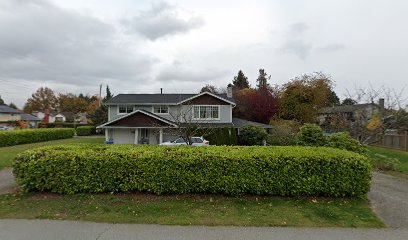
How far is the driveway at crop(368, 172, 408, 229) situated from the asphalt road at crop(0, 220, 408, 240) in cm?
59

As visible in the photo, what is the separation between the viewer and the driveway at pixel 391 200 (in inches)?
202

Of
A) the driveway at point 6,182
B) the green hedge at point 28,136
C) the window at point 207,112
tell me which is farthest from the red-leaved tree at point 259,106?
the driveway at point 6,182

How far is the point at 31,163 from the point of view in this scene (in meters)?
6.31

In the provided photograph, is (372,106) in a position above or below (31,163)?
above

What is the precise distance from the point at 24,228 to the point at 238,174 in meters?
4.61

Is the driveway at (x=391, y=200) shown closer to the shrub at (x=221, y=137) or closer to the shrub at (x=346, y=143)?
the shrub at (x=346, y=143)

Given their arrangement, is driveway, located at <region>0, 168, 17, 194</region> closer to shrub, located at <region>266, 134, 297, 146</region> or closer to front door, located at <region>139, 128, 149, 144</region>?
front door, located at <region>139, 128, 149, 144</region>

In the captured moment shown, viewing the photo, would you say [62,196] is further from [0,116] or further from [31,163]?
[0,116]

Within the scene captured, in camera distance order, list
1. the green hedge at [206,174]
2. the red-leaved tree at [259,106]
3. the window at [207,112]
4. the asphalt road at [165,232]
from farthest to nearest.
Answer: the red-leaved tree at [259,106] < the window at [207,112] < the green hedge at [206,174] < the asphalt road at [165,232]

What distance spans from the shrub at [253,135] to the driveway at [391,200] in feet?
46.0

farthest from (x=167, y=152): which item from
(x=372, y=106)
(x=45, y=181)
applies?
(x=372, y=106)

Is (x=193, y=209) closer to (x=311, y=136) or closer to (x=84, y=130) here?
(x=311, y=136)

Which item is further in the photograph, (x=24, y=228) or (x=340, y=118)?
(x=340, y=118)

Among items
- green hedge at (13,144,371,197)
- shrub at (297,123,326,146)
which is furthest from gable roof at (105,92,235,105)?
green hedge at (13,144,371,197)
